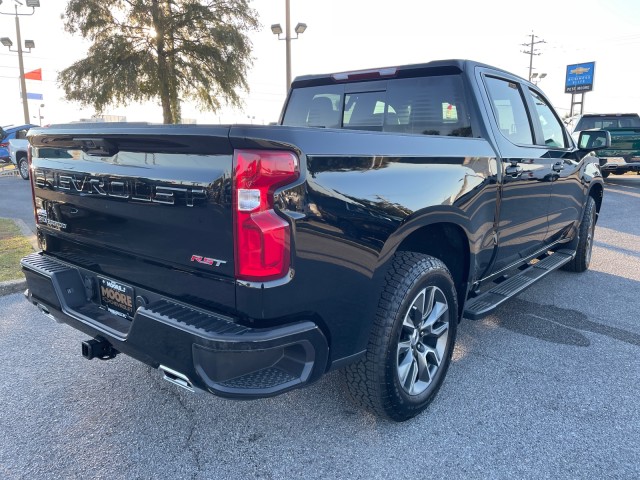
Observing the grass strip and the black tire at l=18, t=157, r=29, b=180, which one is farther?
the black tire at l=18, t=157, r=29, b=180

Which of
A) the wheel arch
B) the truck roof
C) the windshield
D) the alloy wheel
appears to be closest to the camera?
the alloy wheel

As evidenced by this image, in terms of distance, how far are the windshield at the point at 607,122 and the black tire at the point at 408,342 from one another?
14353mm

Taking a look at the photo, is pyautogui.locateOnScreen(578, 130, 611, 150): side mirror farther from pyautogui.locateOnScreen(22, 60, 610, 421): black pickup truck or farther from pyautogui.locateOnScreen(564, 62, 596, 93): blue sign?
pyautogui.locateOnScreen(564, 62, 596, 93): blue sign

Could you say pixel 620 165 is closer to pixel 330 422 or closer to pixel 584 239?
pixel 584 239

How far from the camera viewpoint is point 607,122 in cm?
1490

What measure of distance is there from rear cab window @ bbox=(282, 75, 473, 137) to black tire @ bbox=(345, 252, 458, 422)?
1137mm

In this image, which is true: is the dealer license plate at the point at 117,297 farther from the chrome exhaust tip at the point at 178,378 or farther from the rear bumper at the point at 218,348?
the chrome exhaust tip at the point at 178,378

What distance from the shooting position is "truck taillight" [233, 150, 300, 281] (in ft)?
6.07

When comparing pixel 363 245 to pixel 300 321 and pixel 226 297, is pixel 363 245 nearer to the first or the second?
pixel 300 321

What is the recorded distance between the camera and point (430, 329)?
279 centimetres

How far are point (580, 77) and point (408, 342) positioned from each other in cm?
5674

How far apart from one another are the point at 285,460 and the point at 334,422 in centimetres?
40

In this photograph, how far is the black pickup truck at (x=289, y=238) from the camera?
1.90 metres

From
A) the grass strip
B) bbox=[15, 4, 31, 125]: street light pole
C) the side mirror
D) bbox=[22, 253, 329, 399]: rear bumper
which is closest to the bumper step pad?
the side mirror
